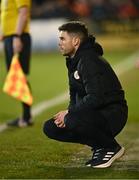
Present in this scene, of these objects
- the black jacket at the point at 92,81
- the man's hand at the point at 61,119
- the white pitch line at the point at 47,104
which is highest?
the black jacket at the point at 92,81

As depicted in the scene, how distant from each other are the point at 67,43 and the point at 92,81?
1.54ft

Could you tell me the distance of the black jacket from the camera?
6.70 meters

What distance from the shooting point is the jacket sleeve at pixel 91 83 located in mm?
6688

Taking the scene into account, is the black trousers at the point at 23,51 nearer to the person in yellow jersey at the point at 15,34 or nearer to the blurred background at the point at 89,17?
the person in yellow jersey at the point at 15,34

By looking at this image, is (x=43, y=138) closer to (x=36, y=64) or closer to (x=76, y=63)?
(x=76, y=63)

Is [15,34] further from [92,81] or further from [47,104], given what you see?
[92,81]

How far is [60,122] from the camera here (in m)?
6.83

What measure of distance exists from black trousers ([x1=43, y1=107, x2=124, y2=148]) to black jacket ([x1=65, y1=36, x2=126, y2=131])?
0.29ft

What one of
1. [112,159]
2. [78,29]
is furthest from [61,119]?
[78,29]

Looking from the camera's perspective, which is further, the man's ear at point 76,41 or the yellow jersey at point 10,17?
the yellow jersey at point 10,17

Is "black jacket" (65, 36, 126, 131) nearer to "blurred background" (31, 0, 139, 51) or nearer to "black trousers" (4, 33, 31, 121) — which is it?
"black trousers" (4, 33, 31, 121)

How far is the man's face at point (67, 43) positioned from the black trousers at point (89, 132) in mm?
586

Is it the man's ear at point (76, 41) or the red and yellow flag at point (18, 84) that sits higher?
the man's ear at point (76, 41)

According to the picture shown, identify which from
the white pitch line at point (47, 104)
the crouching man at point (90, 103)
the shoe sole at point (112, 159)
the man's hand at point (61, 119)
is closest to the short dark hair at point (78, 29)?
the crouching man at point (90, 103)
